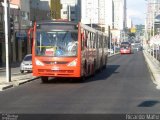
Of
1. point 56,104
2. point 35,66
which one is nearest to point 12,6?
point 35,66

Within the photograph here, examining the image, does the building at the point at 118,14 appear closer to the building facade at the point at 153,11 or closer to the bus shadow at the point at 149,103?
the building facade at the point at 153,11

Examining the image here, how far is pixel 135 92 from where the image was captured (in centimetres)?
2105

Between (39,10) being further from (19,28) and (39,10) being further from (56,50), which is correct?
(56,50)

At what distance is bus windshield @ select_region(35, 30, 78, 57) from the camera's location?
25859 mm

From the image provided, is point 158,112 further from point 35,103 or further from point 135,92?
point 135,92

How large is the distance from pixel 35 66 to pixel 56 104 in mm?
9897

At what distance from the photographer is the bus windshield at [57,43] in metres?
25.9

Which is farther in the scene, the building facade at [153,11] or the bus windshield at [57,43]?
the building facade at [153,11]

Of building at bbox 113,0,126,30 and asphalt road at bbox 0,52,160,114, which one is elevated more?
building at bbox 113,0,126,30

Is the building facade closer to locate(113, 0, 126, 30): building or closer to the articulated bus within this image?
the articulated bus

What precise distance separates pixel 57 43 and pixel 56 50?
1.21 ft

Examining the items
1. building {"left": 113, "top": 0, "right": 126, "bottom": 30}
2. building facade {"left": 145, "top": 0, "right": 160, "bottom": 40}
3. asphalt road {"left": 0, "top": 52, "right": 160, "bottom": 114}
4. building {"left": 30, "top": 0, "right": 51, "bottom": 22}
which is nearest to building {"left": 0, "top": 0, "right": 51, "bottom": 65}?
building {"left": 30, "top": 0, "right": 51, "bottom": 22}

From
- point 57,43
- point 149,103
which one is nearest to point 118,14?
point 57,43

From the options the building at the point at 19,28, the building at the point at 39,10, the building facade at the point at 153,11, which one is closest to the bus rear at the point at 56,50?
the building at the point at 19,28
